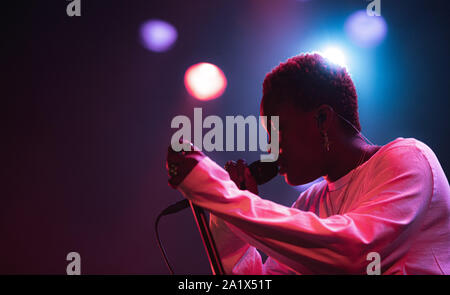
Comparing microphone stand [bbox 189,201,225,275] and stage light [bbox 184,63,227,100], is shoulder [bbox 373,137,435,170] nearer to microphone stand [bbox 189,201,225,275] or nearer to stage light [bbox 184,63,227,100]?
microphone stand [bbox 189,201,225,275]

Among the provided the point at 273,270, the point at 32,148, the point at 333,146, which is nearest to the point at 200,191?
the point at 333,146

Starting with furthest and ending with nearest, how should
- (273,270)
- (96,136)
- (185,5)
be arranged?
(185,5)
(96,136)
(273,270)

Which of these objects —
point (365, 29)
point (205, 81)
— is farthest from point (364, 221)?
point (365, 29)

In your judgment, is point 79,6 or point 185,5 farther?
point 185,5

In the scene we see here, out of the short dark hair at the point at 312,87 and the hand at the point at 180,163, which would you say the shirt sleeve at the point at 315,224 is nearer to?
the hand at the point at 180,163

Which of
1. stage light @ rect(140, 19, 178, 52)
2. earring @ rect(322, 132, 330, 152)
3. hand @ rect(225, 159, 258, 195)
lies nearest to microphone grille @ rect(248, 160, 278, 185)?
A: hand @ rect(225, 159, 258, 195)

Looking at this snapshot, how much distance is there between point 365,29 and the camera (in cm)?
253

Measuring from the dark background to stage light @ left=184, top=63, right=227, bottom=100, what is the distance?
5 cm

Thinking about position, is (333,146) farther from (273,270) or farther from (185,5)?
(185,5)

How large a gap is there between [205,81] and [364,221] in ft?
6.51

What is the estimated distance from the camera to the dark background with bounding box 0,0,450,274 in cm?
205

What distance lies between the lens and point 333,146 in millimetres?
1055

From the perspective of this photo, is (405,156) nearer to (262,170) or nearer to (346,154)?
(346,154)

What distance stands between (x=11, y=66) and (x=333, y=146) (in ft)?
7.77
